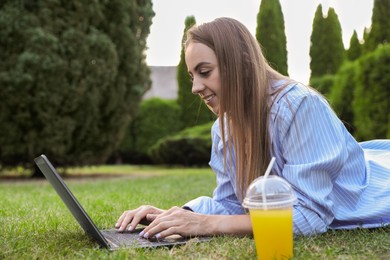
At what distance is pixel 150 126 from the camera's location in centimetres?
1680

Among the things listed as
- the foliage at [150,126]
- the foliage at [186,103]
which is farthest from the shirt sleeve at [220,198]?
the foliage at [150,126]

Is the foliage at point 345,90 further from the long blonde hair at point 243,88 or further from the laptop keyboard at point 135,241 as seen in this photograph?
the laptop keyboard at point 135,241

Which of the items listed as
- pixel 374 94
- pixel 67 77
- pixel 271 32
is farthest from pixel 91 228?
pixel 271 32

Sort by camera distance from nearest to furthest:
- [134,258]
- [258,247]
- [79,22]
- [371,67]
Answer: [258,247] < [134,258] < [371,67] < [79,22]

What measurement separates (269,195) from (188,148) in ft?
39.7

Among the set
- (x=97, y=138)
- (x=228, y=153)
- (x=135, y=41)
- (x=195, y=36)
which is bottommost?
(x=97, y=138)

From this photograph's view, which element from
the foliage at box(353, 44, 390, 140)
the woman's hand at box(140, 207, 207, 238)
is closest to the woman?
the woman's hand at box(140, 207, 207, 238)

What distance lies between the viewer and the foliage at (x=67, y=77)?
8.55m

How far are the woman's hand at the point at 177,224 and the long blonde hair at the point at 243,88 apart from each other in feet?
0.91

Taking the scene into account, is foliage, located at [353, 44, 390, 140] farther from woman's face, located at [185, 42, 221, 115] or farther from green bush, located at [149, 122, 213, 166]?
woman's face, located at [185, 42, 221, 115]

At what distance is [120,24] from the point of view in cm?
964

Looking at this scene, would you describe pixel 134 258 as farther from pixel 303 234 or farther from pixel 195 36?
pixel 195 36

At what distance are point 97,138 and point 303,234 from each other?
820 cm

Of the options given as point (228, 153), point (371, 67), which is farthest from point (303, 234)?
point (371, 67)
